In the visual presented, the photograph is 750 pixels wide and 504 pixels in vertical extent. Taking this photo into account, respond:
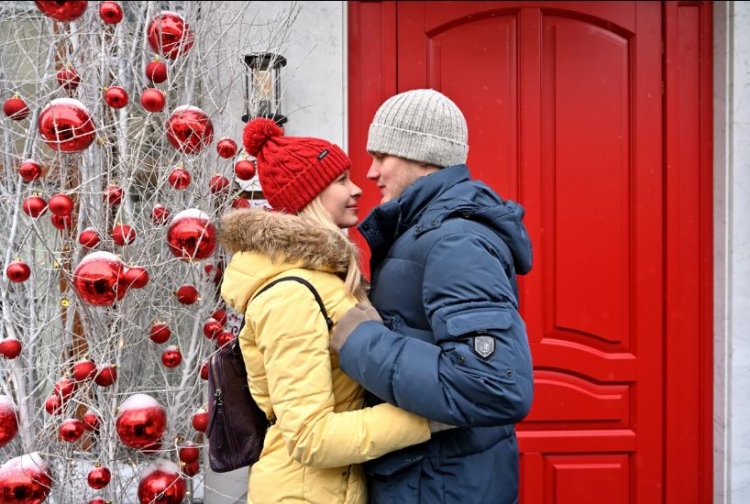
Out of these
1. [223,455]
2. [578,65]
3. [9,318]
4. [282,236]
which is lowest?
[223,455]

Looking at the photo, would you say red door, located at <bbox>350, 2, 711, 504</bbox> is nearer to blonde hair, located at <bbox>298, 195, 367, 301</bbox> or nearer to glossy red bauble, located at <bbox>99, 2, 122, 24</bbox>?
glossy red bauble, located at <bbox>99, 2, 122, 24</bbox>

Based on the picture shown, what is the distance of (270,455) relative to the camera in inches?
72.7

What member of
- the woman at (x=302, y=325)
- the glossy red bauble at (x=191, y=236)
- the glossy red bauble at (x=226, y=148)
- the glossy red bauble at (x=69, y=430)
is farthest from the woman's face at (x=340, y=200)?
the glossy red bauble at (x=69, y=430)

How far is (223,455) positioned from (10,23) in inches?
79.1

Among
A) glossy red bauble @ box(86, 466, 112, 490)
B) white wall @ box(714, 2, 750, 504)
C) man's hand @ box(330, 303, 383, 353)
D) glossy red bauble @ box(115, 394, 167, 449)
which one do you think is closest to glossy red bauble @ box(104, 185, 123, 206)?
glossy red bauble @ box(115, 394, 167, 449)

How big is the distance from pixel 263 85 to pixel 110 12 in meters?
0.68

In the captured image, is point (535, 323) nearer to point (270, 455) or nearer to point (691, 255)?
point (691, 255)

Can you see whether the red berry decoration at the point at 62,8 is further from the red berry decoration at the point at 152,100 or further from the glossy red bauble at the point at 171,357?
the glossy red bauble at the point at 171,357

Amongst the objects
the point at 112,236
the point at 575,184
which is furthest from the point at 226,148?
the point at 575,184

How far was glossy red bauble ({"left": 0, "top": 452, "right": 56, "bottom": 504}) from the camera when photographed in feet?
7.69

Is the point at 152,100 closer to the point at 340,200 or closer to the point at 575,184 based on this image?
the point at 340,200

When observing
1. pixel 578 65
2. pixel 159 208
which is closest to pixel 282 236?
pixel 159 208

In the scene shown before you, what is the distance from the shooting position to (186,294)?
2672 millimetres

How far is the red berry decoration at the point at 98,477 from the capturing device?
2.45 m
